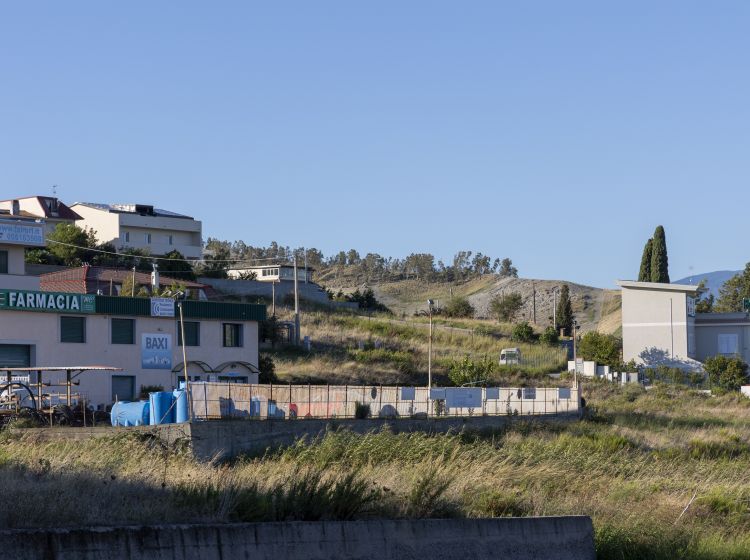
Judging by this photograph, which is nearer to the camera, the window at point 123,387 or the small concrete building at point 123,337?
the small concrete building at point 123,337

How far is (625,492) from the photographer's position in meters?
23.8

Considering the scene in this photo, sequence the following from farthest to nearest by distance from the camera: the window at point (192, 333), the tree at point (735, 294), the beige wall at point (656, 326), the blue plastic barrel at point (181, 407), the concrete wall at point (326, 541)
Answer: the tree at point (735, 294), the beige wall at point (656, 326), the window at point (192, 333), the blue plastic barrel at point (181, 407), the concrete wall at point (326, 541)

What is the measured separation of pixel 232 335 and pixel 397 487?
116 ft

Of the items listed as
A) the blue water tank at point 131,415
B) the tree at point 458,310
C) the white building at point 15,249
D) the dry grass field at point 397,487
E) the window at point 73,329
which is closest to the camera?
the dry grass field at point 397,487

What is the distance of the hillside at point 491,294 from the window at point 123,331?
326 ft

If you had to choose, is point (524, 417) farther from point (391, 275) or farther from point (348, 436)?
point (391, 275)

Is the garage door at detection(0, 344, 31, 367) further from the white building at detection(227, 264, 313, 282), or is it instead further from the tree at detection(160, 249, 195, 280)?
the white building at detection(227, 264, 313, 282)

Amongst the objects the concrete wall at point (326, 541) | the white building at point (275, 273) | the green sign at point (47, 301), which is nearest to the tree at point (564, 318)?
the white building at point (275, 273)

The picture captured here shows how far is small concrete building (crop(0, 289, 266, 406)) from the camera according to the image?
142ft

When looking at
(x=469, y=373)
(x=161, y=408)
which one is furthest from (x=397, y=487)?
(x=469, y=373)

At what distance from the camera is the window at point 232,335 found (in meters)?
51.1

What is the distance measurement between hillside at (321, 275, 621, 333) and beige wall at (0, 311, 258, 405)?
96197mm

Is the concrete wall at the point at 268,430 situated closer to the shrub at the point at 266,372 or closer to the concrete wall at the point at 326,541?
the concrete wall at the point at 326,541

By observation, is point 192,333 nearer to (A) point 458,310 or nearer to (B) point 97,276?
(B) point 97,276
